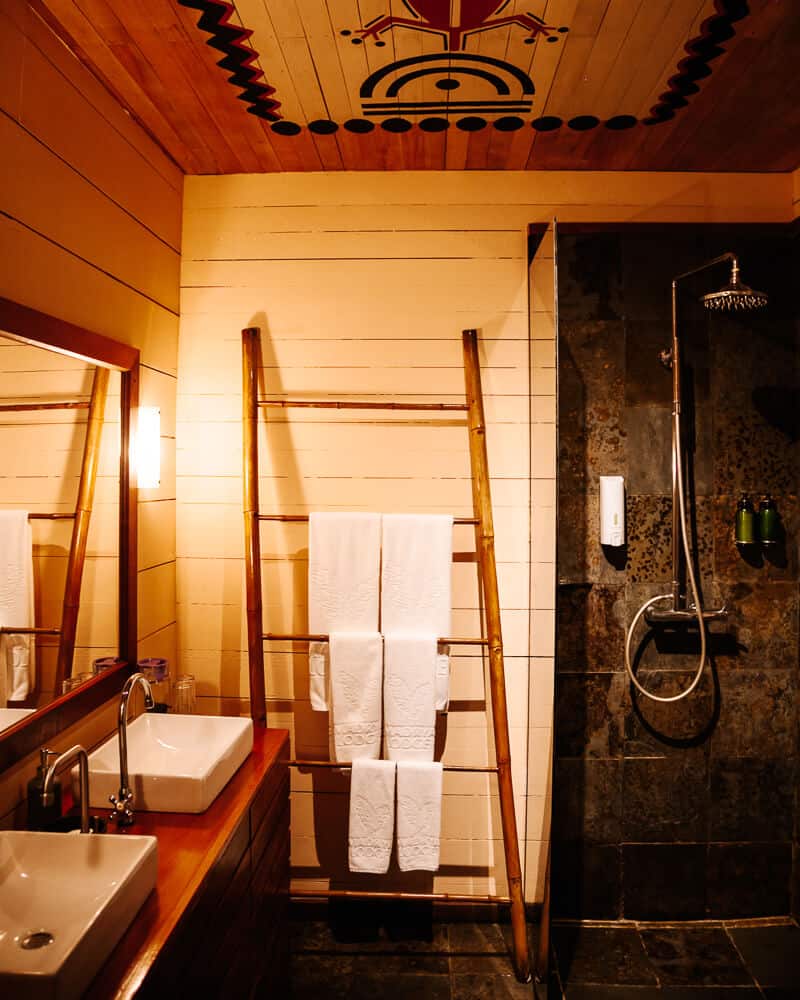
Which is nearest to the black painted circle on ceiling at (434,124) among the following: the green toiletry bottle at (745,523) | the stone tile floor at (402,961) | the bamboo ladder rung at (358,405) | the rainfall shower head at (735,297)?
the bamboo ladder rung at (358,405)

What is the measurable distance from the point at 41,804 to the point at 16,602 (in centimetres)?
41

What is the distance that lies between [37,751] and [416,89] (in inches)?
74.2

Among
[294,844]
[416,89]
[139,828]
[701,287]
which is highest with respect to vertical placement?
[416,89]

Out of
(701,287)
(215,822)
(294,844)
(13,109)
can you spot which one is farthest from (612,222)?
(294,844)

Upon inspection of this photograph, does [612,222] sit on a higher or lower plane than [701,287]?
higher

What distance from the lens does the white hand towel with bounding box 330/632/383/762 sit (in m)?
2.09

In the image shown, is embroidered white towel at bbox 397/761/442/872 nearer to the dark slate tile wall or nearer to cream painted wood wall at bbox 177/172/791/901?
cream painted wood wall at bbox 177/172/791/901

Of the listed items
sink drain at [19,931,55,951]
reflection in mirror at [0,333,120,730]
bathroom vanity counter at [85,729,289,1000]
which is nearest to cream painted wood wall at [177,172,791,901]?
bathroom vanity counter at [85,729,289,1000]

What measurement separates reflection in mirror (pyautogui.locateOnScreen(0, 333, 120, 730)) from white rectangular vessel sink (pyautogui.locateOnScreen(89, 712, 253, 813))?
208 millimetres

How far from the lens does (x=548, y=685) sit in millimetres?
1968

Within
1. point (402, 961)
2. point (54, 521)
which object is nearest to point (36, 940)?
point (54, 521)

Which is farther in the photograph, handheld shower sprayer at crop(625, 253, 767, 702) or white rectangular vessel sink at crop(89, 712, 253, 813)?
handheld shower sprayer at crop(625, 253, 767, 702)

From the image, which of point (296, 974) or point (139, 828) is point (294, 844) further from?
point (139, 828)

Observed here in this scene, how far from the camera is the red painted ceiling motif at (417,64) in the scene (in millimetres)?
1521
